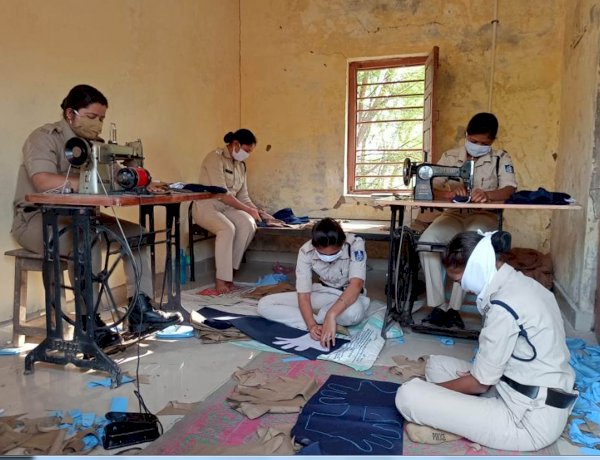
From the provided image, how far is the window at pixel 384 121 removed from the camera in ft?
17.4

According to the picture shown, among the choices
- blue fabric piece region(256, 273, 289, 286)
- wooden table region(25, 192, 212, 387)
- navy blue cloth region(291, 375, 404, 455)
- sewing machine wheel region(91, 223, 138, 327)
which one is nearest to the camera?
navy blue cloth region(291, 375, 404, 455)

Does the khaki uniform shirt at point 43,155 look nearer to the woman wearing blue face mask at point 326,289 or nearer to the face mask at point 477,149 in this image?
the woman wearing blue face mask at point 326,289

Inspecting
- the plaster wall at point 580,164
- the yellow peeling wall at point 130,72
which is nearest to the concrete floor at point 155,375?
the plaster wall at point 580,164

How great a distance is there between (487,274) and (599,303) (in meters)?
1.80

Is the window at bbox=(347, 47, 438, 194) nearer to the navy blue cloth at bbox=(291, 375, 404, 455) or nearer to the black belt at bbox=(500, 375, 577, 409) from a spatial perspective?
the navy blue cloth at bbox=(291, 375, 404, 455)

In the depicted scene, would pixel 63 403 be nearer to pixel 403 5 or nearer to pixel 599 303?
pixel 599 303

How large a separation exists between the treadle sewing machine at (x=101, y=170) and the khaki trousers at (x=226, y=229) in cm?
163

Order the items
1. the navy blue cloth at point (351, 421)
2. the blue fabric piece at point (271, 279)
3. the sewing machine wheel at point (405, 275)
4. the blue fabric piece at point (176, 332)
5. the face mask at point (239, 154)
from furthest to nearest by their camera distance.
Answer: the blue fabric piece at point (271, 279)
the face mask at point (239, 154)
the sewing machine wheel at point (405, 275)
the blue fabric piece at point (176, 332)
the navy blue cloth at point (351, 421)

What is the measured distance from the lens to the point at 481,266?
1.81m

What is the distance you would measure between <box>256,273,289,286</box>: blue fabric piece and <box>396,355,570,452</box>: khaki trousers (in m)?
2.67

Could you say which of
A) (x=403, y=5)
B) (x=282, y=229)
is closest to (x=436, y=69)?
(x=403, y=5)

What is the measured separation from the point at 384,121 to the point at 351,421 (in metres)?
3.96

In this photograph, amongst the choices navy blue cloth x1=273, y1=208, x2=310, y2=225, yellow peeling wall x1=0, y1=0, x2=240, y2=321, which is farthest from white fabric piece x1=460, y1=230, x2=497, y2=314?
navy blue cloth x1=273, y1=208, x2=310, y2=225

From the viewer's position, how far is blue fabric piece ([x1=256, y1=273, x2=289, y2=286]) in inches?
181
